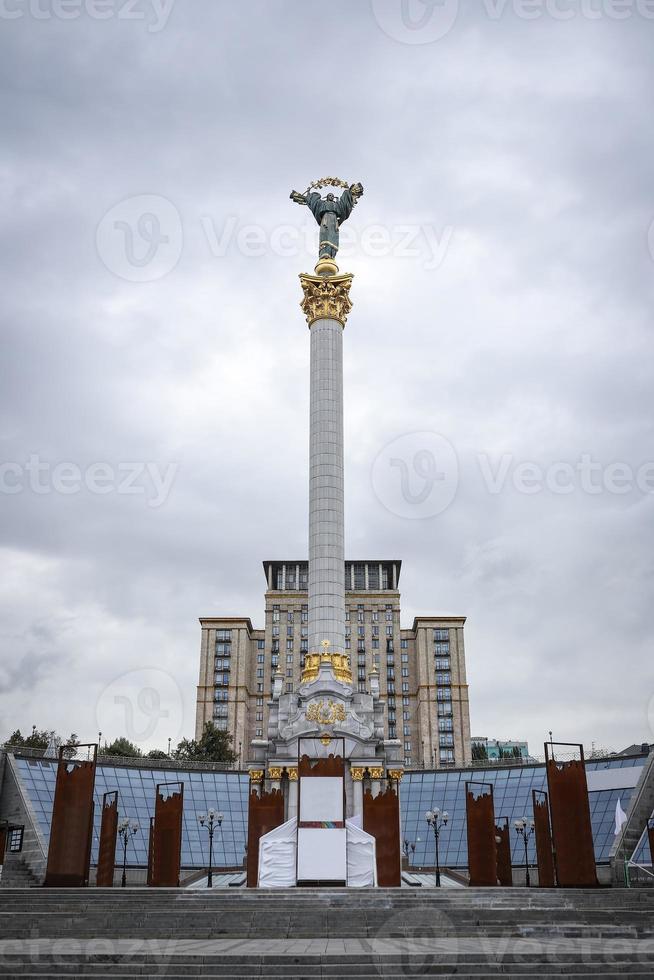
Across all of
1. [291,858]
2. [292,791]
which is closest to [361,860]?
[291,858]

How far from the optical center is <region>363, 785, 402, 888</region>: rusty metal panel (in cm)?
2547

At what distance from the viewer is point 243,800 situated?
5322cm

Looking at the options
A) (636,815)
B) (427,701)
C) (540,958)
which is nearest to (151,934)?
(540,958)

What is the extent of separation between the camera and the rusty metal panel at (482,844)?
82.3 ft

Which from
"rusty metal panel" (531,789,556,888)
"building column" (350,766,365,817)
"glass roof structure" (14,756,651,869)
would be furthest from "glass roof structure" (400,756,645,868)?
"rusty metal panel" (531,789,556,888)

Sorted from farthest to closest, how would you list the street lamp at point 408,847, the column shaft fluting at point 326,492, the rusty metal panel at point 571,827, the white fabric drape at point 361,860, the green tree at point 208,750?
the green tree at point 208,750 → the street lamp at point 408,847 → the column shaft fluting at point 326,492 → the white fabric drape at point 361,860 → the rusty metal panel at point 571,827

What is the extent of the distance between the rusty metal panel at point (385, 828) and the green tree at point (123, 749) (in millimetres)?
50848

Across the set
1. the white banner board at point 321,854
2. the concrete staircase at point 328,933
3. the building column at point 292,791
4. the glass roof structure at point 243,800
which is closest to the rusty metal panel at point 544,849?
the concrete staircase at point 328,933

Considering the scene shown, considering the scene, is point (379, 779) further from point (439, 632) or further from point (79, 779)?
point (439, 632)

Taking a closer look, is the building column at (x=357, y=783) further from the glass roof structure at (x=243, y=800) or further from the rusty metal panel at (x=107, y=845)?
the glass roof structure at (x=243, y=800)

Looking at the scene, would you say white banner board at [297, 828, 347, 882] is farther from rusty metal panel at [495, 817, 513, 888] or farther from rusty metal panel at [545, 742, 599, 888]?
rusty metal panel at [495, 817, 513, 888]

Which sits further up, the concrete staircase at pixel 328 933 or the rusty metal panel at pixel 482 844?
the rusty metal panel at pixel 482 844

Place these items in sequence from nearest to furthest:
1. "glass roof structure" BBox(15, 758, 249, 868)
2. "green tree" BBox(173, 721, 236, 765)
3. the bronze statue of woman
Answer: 1. "glass roof structure" BBox(15, 758, 249, 868)
2. the bronze statue of woman
3. "green tree" BBox(173, 721, 236, 765)

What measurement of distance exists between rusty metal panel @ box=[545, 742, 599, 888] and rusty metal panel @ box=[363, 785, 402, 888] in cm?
470
